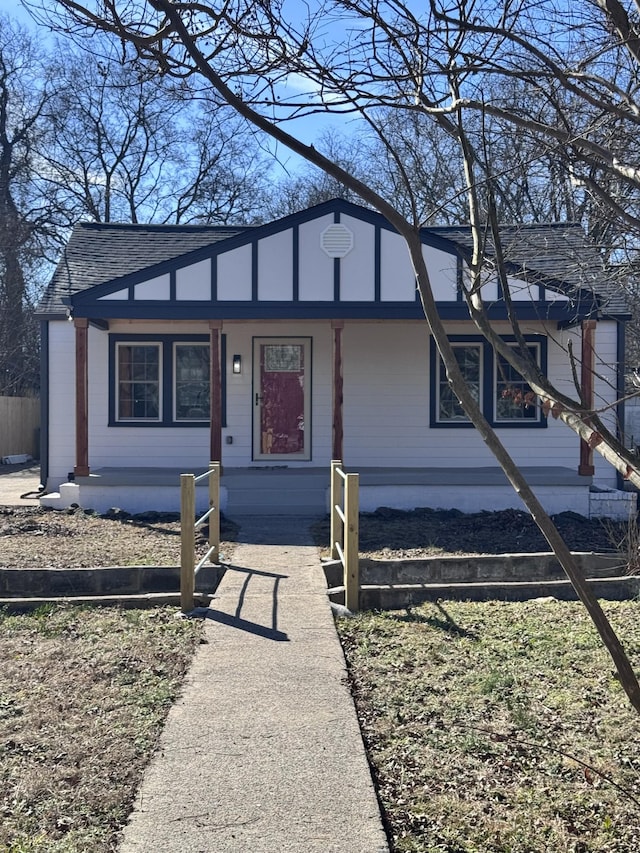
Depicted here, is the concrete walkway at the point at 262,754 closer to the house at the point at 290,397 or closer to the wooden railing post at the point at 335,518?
the wooden railing post at the point at 335,518

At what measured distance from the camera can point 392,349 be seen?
572 inches

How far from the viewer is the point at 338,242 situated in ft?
42.4

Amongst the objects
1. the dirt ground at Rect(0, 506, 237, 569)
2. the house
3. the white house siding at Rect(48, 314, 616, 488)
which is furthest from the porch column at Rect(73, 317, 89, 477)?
the white house siding at Rect(48, 314, 616, 488)

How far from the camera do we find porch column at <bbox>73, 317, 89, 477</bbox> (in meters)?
12.8

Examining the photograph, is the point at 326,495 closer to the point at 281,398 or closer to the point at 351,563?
the point at 281,398

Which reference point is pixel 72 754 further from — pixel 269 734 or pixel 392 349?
pixel 392 349

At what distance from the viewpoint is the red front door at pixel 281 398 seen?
47.9ft

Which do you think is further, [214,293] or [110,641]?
Result: [214,293]

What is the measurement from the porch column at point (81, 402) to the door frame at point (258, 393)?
296 centimetres

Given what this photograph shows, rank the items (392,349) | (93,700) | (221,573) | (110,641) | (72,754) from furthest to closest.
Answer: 1. (392,349)
2. (221,573)
3. (110,641)
4. (93,700)
5. (72,754)

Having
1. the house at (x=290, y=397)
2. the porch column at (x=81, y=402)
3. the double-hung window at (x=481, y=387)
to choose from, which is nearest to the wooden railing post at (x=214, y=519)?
the house at (x=290, y=397)

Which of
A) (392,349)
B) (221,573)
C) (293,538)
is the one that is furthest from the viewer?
(392,349)

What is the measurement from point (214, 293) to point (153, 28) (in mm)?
8522

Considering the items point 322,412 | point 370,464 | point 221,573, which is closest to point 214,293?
point 322,412
